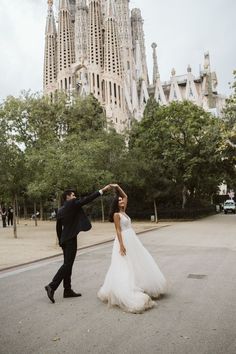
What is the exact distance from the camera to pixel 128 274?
5383 millimetres

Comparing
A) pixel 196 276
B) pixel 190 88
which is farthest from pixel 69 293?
pixel 190 88

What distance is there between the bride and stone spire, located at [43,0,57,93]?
3546 inches

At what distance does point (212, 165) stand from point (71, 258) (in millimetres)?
25189

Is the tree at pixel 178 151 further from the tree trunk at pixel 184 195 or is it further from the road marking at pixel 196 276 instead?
the road marking at pixel 196 276

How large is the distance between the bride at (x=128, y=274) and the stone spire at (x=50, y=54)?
296ft

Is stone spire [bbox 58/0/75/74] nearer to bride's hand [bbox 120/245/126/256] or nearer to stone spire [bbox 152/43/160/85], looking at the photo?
stone spire [bbox 152/43/160/85]

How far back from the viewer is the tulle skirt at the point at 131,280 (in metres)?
5.17

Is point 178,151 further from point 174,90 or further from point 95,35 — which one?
point 174,90

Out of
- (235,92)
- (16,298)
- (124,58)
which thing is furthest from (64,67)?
(16,298)

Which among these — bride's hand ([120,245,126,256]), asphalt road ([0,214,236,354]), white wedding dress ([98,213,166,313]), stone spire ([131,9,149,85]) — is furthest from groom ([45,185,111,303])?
stone spire ([131,9,149,85])

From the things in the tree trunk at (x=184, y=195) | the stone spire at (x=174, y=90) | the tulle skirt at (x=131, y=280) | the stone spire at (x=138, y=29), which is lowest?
the tulle skirt at (x=131, y=280)

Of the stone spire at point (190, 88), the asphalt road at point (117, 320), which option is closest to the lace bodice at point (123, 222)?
the asphalt road at point (117, 320)

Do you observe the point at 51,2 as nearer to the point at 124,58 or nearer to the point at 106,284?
the point at 124,58

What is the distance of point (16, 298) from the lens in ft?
20.5
